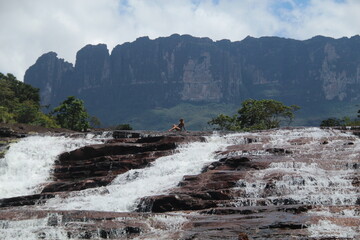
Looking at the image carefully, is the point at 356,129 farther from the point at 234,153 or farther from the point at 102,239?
the point at 102,239

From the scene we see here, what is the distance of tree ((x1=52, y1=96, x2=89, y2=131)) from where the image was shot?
61.0 metres

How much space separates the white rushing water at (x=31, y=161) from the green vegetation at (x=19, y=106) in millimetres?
19075

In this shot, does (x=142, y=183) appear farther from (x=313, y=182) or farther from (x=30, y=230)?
(x=313, y=182)

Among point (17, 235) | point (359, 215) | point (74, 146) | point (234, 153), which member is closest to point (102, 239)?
point (17, 235)

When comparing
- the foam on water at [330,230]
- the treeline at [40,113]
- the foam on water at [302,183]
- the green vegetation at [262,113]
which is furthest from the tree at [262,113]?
the foam on water at [330,230]

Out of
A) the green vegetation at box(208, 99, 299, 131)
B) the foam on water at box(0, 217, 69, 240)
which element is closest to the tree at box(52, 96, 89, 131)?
the green vegetation at box(208, 99, 299, 131)

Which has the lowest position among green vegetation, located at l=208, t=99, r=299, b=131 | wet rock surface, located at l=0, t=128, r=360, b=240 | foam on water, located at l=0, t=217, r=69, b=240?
foam on water, located at l=0, t=217, r=69, b=240

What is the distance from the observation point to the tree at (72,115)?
200 ft

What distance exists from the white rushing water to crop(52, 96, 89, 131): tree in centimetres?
2806

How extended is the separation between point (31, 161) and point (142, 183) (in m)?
Result: 9.55

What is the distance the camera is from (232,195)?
18297 mm

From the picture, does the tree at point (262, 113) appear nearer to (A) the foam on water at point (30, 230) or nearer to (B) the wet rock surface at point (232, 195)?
(B) the wet rock surface at point (232, 195)

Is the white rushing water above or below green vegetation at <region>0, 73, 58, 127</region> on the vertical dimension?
below

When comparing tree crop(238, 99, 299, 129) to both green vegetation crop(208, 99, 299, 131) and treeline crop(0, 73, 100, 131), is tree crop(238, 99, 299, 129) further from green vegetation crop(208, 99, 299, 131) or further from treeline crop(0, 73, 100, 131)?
treeline crop(0, 73, 100, 131)
